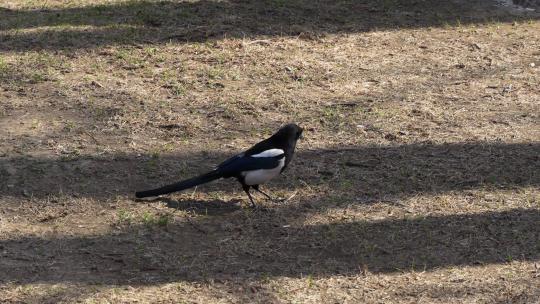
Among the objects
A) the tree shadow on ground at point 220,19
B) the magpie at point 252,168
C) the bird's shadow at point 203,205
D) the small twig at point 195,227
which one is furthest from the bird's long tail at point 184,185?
the tree shadow on ground at point 220,19

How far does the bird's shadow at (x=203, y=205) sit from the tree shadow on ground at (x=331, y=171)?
0.21 meters

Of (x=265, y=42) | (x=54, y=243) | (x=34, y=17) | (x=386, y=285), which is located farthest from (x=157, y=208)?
(x=34, y=17)

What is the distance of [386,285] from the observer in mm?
5633

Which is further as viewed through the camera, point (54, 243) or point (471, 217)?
point (471, 217)

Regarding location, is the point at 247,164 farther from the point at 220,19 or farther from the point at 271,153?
the point at 220,19

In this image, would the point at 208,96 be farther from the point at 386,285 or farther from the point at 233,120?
the point at 386,285

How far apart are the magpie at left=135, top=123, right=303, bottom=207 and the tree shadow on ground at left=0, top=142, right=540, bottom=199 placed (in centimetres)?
36

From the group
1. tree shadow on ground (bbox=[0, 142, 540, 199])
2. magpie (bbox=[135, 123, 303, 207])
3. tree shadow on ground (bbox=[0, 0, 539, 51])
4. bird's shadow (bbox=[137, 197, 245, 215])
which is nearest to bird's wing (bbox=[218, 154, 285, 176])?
magpie (bbox=[135, 123, 303, 207])

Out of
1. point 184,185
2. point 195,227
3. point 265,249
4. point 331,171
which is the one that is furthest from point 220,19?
point 265,249

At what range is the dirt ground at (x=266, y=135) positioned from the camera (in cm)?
573

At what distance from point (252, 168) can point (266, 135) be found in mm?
1290

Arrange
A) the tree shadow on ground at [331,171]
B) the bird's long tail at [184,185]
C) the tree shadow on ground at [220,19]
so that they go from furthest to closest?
the tree shadow on ground at [220,19] → the tree shadow on ground at [331,171] → the bird's long tail at [184,185]

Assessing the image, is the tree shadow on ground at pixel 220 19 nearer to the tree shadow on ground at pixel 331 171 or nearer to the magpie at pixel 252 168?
the tree shadow on ground at pixel 331 171

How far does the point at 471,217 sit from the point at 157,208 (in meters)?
2.20
